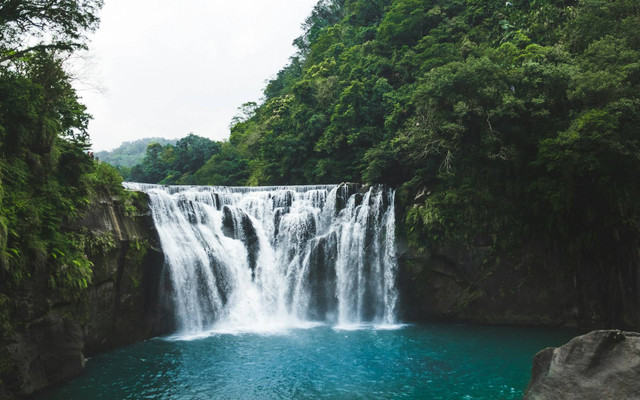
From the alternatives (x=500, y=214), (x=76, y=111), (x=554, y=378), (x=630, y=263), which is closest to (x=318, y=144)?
(x=500, y=214)

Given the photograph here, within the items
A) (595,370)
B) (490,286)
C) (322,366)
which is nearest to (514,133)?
(490,286)

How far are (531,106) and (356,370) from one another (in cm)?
1263

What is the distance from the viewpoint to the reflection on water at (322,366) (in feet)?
34.4

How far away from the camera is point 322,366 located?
12.3 meters

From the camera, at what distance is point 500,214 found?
698 inches

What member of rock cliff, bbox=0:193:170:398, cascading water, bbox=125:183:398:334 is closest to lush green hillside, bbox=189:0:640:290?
cascading water, bbox=125:183:398:334

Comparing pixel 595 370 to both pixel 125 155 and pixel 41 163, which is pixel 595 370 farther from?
pixel 125 155

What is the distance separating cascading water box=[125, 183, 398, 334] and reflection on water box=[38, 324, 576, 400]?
2068mm

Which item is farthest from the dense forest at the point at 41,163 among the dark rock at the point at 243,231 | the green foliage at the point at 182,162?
the green foliage at the point at 182,162

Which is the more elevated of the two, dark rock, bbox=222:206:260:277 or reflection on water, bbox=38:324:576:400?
dark rock, bbox=222:206:260:277

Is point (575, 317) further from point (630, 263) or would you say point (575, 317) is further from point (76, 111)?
point (76, 111)

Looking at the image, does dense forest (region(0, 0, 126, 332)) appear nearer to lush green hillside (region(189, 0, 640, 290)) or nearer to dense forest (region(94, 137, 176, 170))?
lush green hillside (region(189, 0, 640, 290))

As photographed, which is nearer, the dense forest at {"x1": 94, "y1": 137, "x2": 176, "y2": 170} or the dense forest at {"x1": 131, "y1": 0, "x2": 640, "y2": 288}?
the dense forest at {"x1": 131, "y1": 0, "x2": 640, "y2": 288}

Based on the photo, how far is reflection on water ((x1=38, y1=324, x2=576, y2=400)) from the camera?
34.4 feet
